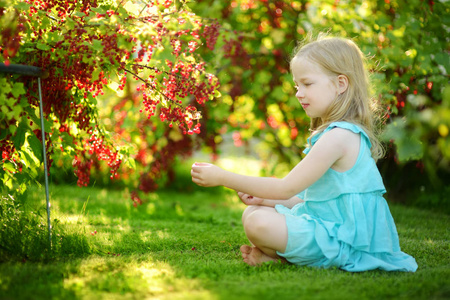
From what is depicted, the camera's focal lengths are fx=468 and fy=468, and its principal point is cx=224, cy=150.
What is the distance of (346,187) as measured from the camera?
2.18 metres

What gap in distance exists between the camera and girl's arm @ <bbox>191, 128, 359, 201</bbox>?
2.10 m

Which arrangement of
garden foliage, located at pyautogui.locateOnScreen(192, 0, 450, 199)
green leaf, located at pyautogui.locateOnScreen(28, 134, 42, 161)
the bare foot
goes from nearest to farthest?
1. the bare foot
2. green leaf, located at pyautogui.locateOnScreen(28, 134, 42, 161)
3. garden foliage, located at pyautogui.locateOnScreen(192, 0, 450, 199)

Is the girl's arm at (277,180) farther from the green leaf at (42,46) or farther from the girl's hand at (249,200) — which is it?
the green leaf at (42,46)

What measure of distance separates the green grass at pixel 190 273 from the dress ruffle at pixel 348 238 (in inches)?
2.4

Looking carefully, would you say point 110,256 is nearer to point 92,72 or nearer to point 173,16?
point 92,72

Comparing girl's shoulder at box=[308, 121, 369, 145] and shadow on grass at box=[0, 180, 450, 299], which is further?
girl's shoulder at box=[308, 121, 369, 145]

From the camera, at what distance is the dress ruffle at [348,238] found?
211 cm

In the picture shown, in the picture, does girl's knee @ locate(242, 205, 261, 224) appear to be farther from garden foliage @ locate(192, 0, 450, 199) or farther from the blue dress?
garden foliage @ locate(192, 0, 450, 199)

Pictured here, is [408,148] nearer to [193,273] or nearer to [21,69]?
[193,273]

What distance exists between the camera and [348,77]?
234 centimetres

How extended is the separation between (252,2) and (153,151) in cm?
179

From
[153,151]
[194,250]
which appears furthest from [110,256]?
[153,151]

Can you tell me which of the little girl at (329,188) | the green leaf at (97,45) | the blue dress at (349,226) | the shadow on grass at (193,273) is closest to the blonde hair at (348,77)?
the little girl at (329,188)

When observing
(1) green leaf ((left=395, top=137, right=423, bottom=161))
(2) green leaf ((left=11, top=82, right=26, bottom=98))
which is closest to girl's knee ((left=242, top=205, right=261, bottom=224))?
(2) green leaf ((left=11, top=82, right=26, bottom=98))
